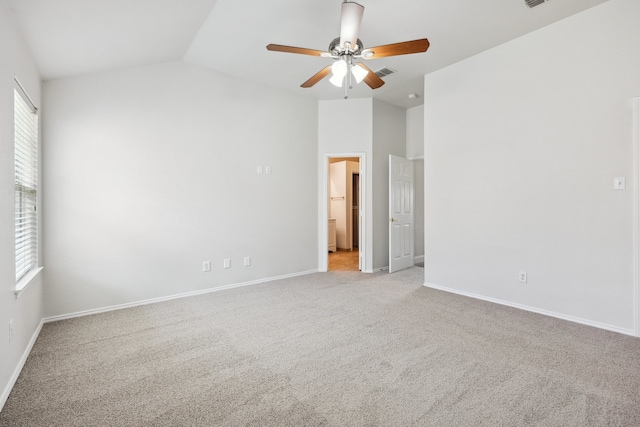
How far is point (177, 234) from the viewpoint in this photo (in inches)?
151

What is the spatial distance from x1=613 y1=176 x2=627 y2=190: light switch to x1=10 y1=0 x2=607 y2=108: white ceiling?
162 cm

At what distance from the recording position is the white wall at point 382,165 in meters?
5.27

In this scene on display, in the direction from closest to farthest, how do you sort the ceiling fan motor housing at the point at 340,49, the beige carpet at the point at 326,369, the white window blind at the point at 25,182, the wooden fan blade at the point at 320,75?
the beige carpet at the point at 326,369 < the white window blind at the point at 25,182 < the ceiling fan motor housing at the point at 340,49 < the wooden fan blade at the point at 320,75

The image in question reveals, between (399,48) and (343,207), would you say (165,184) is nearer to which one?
(399,48)

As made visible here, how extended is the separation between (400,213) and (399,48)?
11.1 feet

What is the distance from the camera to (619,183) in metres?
2.75

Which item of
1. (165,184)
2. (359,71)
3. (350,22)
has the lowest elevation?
(165,184)

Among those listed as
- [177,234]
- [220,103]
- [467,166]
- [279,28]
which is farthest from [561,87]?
[177,234]

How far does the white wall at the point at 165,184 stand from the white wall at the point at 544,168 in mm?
2320

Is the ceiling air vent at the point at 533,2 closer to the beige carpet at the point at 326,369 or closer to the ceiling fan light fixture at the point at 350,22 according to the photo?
the ceiling fan light fixture at the point at 350,22

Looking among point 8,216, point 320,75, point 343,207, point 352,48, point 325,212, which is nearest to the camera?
point 8,216

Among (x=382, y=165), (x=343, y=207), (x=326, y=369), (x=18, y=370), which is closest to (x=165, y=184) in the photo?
(x=18, y=370)

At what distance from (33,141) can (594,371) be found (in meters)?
4.95

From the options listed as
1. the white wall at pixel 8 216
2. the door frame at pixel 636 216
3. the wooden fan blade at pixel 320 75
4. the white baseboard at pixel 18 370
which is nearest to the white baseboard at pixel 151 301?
the white baseboard at pixel 18 370
